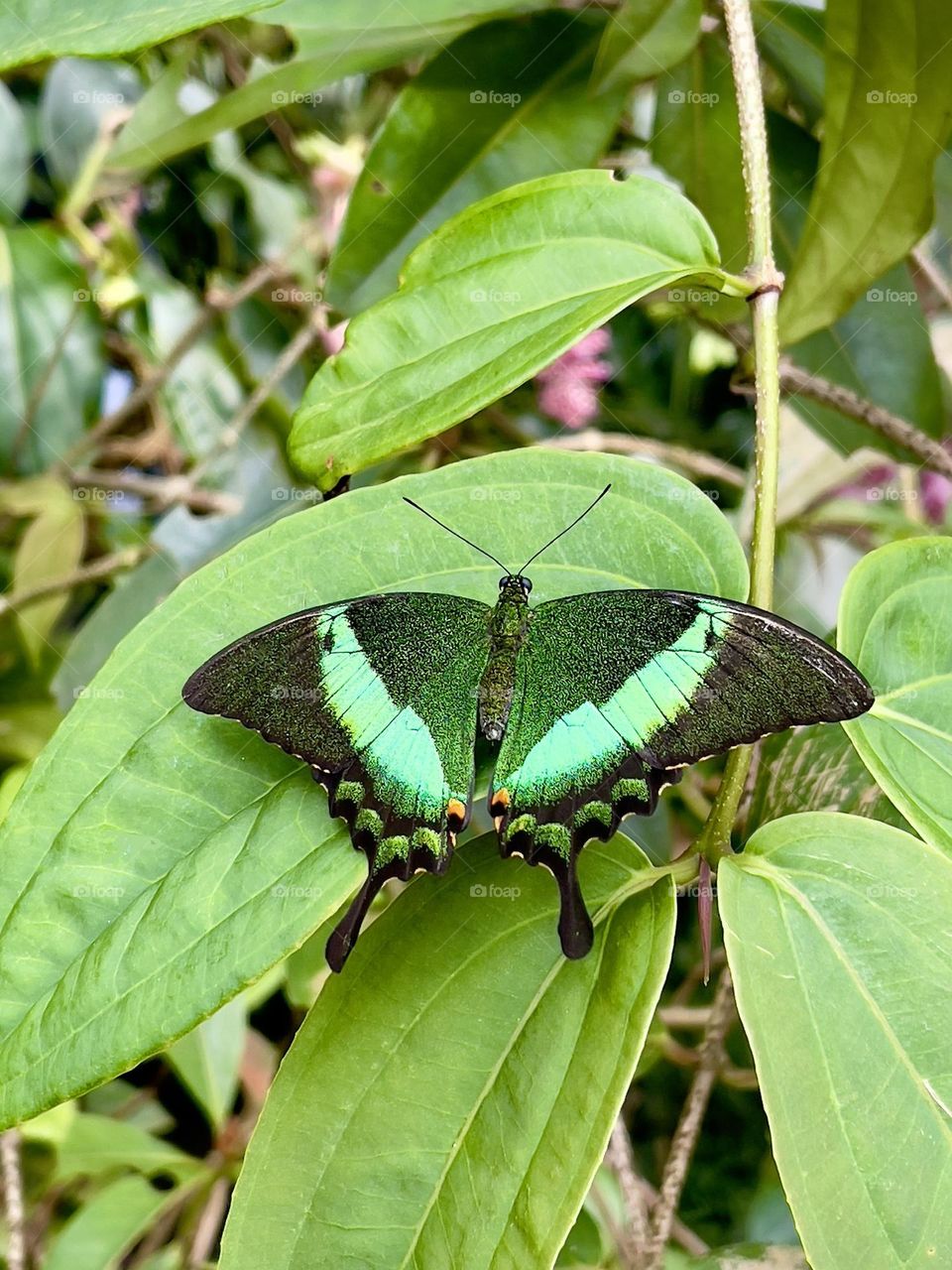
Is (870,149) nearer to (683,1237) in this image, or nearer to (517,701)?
(517,701)

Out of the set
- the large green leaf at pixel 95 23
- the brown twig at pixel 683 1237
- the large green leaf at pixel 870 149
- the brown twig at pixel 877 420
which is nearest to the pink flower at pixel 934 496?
the brown twig at pixel 877 420

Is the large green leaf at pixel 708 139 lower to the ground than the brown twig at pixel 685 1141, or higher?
higher

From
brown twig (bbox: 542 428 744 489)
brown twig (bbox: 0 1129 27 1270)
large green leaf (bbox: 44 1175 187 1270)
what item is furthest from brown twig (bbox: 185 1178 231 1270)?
brown twig (bbox: 542 428 744 489)

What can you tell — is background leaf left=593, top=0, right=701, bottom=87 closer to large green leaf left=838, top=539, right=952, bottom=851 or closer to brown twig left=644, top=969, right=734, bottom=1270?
large green leaf left=838, top=539, right=952, bottom=851

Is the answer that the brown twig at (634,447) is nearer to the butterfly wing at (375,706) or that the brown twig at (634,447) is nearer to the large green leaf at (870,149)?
the large green leaf at (870,149)

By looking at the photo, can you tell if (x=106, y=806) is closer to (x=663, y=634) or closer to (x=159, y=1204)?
(x=663, y=634)

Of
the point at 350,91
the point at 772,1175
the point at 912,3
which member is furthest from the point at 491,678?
the point at 350,91
